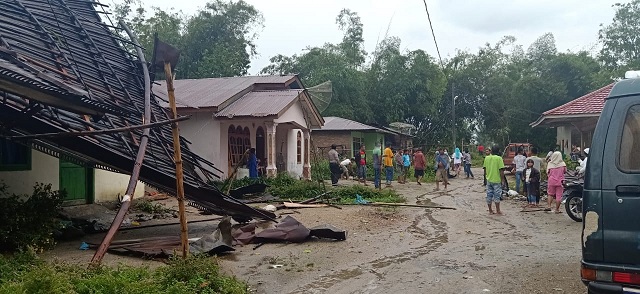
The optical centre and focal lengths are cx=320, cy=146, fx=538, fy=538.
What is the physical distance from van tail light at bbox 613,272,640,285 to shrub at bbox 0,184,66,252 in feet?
23.3

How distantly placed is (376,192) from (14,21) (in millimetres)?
10939

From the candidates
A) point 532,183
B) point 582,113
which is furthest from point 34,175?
point 582,113

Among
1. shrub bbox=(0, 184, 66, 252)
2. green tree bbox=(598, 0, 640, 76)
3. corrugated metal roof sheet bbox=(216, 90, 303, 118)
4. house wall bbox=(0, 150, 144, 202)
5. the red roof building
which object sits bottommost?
shrub bbox=(0, 184, 66, 252)

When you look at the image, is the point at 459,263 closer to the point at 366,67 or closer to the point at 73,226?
the point at 73,226

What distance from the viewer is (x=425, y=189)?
20.6 m

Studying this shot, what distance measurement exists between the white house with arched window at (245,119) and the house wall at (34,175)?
7.83 metres

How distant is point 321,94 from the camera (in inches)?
829

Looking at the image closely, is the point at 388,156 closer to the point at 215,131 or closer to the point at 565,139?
the point at 215,131

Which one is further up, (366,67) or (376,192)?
(366,67)

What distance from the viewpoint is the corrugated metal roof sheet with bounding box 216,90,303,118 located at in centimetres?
2081

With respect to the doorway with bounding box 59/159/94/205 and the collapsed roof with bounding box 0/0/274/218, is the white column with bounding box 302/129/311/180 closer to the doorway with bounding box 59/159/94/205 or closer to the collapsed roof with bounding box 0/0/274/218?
the doorway with bounding box 59/159/94/205

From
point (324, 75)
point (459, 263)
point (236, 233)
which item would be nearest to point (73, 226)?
point (236, 233)

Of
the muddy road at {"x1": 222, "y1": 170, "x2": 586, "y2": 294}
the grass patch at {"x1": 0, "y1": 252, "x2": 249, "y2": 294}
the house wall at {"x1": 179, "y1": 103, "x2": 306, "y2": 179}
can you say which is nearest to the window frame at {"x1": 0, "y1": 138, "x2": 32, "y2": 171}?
the grass patch at {"x1": 0, "y1": 252, "x2": 249, "y2": 294}

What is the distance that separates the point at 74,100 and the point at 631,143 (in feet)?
18.7
